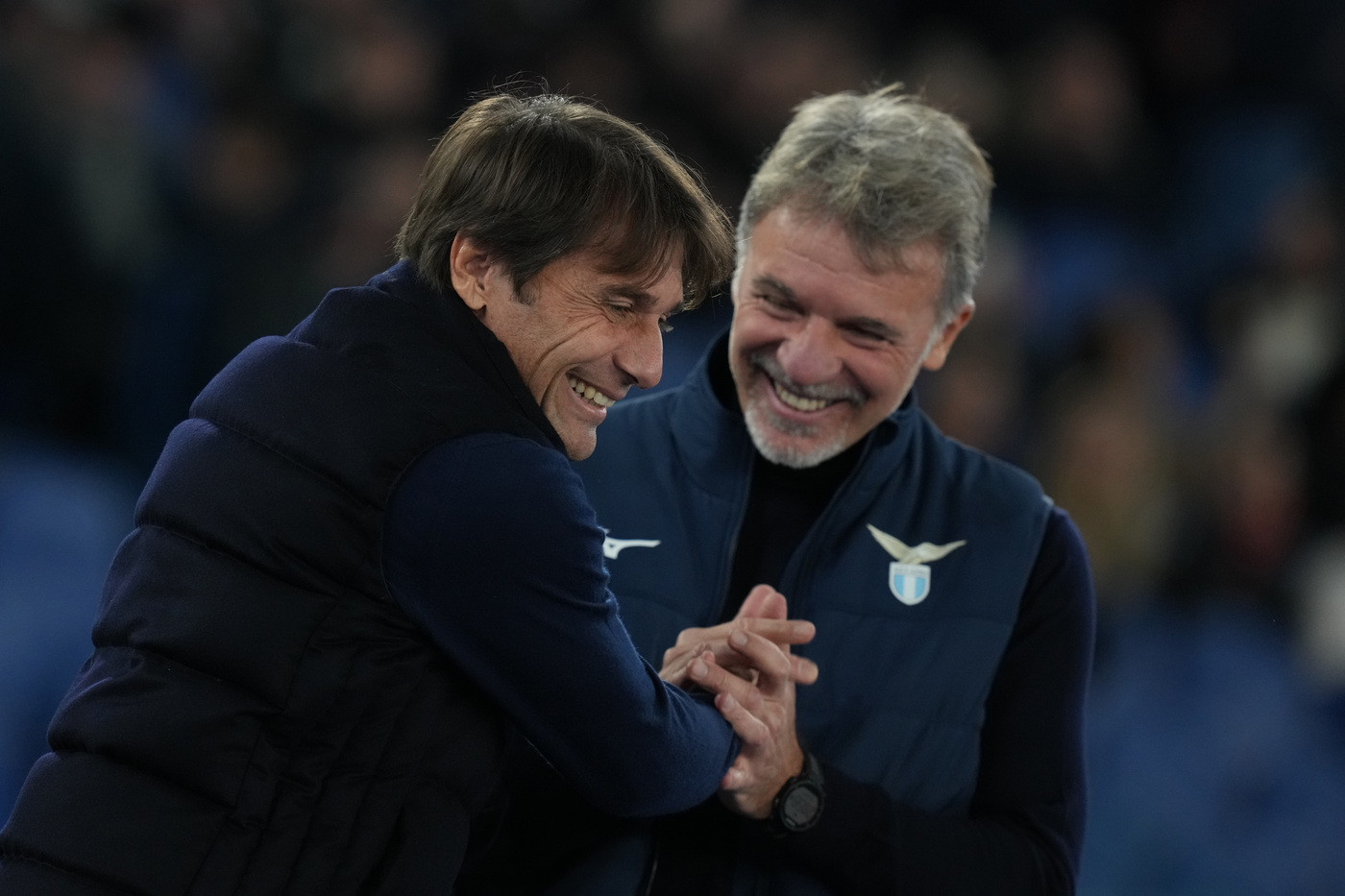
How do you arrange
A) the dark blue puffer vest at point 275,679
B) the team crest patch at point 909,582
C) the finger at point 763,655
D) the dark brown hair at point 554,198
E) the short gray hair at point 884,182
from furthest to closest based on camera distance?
the short gray hair at point 884,182, the team crest patch at point 909,582, the finger at point 763,655, the dark brown hair at point 554,198, the dark blue puffer vest at point 275,679

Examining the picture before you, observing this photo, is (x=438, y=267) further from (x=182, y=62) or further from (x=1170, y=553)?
(x=1170, y=553)

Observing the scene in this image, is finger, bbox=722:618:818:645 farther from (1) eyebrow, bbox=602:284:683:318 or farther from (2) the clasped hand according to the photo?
(1) eyebrow, bbox=602:284:683:318

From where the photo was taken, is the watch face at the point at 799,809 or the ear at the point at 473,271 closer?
the ear at the point at 473,271

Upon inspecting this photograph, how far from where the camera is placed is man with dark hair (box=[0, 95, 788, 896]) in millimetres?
1650

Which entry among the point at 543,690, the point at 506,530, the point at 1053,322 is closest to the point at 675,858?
the point at 543,690

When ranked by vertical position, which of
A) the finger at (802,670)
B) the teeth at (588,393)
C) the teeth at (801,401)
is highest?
the teeth at (588,393)

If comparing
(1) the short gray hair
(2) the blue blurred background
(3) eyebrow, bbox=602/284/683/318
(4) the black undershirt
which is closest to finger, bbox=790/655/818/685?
(4) the black undershirt

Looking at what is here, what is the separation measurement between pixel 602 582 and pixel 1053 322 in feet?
15.1

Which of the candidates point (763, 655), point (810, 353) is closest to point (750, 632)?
point (763, 655)

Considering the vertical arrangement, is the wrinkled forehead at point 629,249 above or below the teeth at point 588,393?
above

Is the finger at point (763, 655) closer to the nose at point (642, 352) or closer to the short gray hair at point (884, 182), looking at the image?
the nose at point (642, 352)

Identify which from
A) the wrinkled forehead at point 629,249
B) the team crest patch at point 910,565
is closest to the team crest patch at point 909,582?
the team crest patch at point 910,565

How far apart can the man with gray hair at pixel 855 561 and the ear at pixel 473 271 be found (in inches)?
23.3

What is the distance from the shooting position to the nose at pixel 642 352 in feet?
6.49
